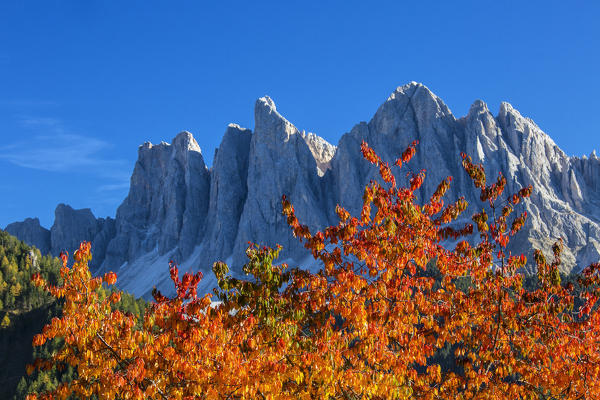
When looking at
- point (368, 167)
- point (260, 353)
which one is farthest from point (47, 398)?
point (368, 167)

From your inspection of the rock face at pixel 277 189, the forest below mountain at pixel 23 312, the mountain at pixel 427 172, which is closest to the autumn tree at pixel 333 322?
the forest below mountain at pixel 23 312

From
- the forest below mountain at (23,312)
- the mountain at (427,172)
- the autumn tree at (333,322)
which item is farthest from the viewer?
the mountain at (427,172)

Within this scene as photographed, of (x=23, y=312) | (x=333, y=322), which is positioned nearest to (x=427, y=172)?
(x=23, y=312)

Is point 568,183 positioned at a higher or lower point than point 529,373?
higher

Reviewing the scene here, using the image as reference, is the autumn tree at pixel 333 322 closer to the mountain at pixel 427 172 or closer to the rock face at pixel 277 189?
the mountain at pixel 427 172

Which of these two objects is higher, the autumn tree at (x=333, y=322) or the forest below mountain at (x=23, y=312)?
the forest below mountain at (x=23, y=312)

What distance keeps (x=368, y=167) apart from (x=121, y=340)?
17709 centimetres

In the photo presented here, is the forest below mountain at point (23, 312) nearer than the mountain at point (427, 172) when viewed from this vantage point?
Yes

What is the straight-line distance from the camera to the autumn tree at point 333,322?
12.8m

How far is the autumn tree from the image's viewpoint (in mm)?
12750

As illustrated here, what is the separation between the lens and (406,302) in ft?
48.3

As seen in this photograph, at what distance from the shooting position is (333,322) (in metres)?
14.9

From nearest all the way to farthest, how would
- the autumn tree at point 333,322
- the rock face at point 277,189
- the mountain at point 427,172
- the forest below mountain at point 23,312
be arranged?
the autumn tree at point 333,322 → the forest below mountain at point 23,312 → the mountain at point 427,172 → the rock face at point 277,189

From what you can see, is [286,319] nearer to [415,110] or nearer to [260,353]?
[260,353]
